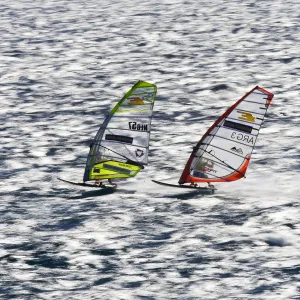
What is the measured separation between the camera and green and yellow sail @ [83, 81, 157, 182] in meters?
25.2

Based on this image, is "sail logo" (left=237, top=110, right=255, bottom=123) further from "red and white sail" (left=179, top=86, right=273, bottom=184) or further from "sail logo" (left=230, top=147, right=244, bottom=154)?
"sail logo" (left=230, top=147, right=244, bottom=154)

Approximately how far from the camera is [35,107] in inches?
1444

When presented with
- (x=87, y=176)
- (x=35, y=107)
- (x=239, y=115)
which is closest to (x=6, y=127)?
(x=35, y=107)

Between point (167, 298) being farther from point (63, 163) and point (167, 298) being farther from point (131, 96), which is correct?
point (63, 163)

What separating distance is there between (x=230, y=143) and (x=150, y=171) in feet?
11.6

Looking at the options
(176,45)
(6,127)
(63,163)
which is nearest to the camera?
(63,163)

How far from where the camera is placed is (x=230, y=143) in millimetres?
25281

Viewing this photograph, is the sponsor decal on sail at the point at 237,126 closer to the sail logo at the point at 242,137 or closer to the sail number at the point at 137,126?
the sail logo at the point at 242,137

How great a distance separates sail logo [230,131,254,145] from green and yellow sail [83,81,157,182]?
2338 millimetres

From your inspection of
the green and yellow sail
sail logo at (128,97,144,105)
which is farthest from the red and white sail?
sail logo at (128,97,144,105)

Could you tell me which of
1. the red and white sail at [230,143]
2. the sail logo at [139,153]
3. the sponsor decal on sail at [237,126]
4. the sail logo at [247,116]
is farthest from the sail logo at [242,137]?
the sail logo at [139,153]

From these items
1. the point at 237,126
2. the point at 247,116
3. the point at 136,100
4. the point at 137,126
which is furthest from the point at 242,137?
the point at 136,100

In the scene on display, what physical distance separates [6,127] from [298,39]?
2073 centimetres

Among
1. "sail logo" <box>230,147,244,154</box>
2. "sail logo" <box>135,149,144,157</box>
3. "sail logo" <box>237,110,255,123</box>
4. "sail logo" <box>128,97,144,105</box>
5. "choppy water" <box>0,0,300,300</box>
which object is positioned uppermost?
"sail logo" <box>128,97,144,105</box>
